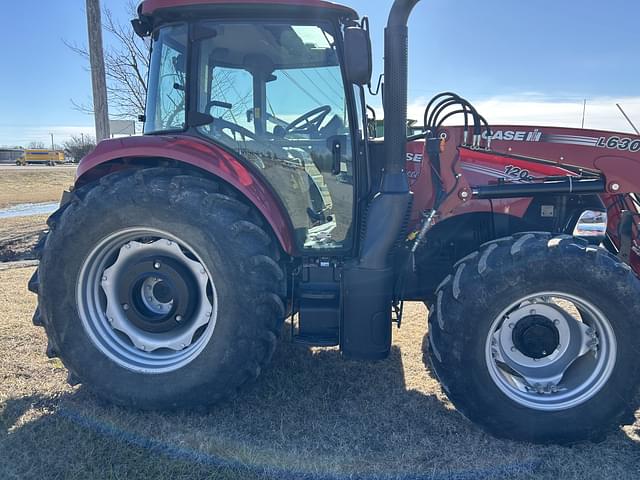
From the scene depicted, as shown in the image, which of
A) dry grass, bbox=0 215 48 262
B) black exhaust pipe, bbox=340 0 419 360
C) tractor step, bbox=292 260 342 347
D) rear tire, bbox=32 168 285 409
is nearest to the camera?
rear tire, bbox=32 168 285 409

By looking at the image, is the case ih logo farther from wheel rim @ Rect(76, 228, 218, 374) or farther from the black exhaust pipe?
wheel rim @ Rect(76, 228, 218, 374)

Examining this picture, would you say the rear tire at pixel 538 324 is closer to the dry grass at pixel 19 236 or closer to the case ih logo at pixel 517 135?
the case ih logo at pixel 517 135

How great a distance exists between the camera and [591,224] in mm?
2904

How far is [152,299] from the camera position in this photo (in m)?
2.83

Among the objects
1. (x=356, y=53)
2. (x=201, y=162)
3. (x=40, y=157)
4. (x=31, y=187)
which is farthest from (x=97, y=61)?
(x=40, y=157)

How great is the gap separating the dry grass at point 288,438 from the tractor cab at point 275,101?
94 centimetres

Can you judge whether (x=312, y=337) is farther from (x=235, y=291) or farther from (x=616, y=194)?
(x=616, y=194)

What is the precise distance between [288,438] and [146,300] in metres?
1.12

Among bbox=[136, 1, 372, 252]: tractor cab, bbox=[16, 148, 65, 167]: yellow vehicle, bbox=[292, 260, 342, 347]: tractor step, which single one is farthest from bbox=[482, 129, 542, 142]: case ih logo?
bbox=[16, 148, 65, 167]: yellow vehicle

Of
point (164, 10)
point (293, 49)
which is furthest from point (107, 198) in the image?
point (293, 49)

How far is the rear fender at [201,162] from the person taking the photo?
8.59ft

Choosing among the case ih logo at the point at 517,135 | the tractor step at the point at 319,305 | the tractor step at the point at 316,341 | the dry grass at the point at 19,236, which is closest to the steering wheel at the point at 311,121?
the tractor step at the point at 319,305

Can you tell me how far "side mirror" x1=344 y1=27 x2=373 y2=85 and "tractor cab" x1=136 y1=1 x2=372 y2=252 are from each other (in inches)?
12.3

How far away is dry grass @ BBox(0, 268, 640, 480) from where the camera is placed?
7.60 ft
